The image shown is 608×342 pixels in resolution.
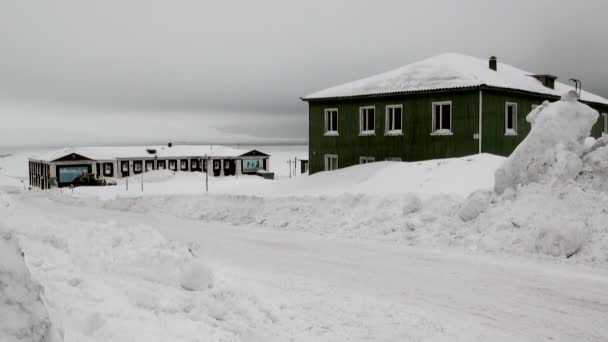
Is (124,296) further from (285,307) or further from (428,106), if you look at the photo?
(428,106)

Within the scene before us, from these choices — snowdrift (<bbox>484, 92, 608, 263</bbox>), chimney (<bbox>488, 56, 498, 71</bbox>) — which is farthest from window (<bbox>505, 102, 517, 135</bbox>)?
snowdrift (<bbox>484, 92, 608, 263</bbox>)

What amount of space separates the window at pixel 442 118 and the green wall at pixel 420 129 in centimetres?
24

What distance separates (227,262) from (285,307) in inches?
178

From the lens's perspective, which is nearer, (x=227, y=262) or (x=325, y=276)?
(x=325, y=276)

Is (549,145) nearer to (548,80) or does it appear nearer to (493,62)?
(493,62)

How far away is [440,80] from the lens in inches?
1182

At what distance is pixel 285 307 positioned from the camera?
28.1 feet

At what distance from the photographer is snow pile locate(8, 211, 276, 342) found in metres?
6.01

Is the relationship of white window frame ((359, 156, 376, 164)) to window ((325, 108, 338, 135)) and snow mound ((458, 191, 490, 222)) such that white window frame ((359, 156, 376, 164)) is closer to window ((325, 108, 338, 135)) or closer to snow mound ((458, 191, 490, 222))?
window ((325, 108, 338, 135))

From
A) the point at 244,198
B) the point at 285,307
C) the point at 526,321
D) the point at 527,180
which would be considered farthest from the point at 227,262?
the point at 244,198

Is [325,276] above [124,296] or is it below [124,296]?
below

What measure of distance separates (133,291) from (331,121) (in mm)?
28557

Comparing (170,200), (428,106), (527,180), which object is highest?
(428,106)

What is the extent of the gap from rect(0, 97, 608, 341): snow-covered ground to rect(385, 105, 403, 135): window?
30.1 ft
